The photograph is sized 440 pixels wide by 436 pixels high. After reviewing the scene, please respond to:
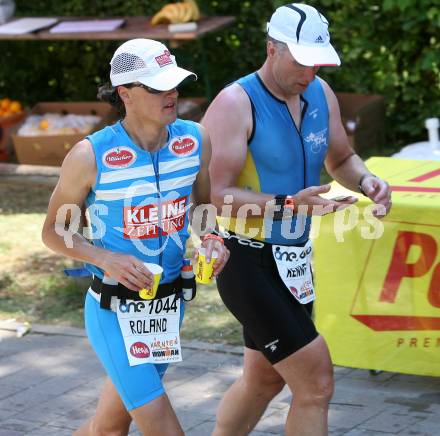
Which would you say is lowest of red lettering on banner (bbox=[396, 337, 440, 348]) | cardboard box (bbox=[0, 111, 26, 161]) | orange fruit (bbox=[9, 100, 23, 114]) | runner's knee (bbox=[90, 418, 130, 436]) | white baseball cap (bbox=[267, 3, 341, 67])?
cardboard box (bbox=[0, 111, 26, 161])

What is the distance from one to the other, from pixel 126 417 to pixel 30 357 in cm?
223

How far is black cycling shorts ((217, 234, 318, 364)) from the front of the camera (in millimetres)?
3848

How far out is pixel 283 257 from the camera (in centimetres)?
397

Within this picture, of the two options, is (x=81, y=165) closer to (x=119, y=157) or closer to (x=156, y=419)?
(x=119, y=157)

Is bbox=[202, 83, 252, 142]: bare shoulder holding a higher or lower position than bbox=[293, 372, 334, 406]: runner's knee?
higher

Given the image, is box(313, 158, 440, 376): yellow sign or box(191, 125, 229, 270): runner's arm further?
box(313, 158, 440, 376): yellow sign

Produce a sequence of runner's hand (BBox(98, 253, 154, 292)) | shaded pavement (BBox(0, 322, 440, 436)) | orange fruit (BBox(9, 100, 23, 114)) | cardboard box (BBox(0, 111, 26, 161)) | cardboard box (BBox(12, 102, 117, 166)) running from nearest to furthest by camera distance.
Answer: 1. runner's hand (BBox(98, 253, 154, 292))
2. shaded pavement (BBox(0, 322, 440, 436))
3. cardboard box (BBox(12, 102, 117, 166))
4. cardboard box (BBox(0, 111, 26, 161))
5. orange fruit (BBox(9, 100, 23, 114))

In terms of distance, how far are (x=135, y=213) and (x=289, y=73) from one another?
2.57ft

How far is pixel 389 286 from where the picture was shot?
192 inches

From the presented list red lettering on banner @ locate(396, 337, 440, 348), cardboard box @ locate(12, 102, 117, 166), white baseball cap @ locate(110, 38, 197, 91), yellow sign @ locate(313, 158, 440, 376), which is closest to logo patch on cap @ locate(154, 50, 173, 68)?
white baseball cap @ locate(110, 38, 197, 91)

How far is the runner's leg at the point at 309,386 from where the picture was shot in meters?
3.80

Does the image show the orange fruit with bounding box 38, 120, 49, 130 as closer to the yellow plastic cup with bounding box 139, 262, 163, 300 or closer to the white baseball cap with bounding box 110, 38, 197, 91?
the white baseball cap with bounding box 110, 38, 197, 91

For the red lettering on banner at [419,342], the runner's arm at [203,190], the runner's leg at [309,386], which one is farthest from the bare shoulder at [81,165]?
the red lettering on banner at [419,342]

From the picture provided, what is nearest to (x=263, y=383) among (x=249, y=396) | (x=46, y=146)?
(x=249, y=396)
